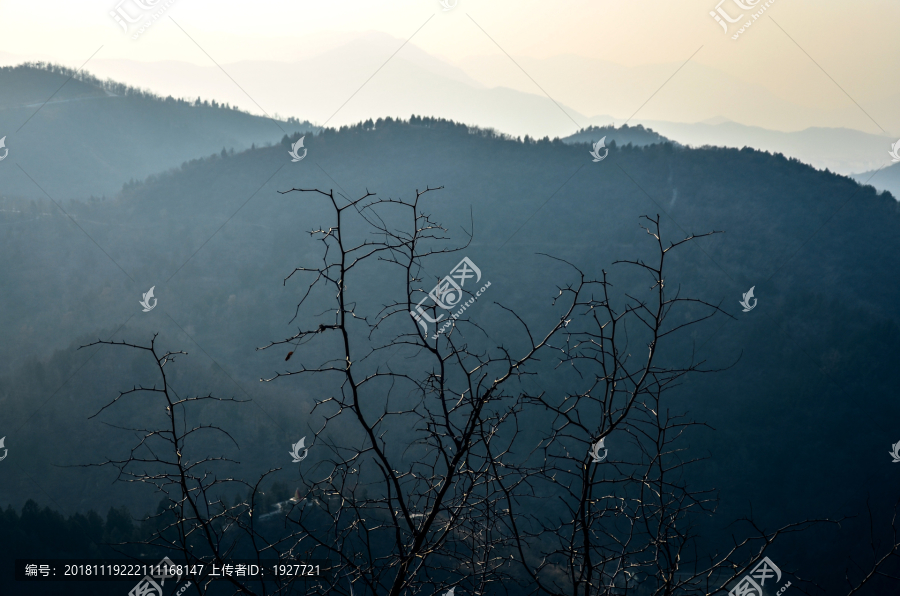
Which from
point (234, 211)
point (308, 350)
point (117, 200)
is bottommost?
point (308, 350)

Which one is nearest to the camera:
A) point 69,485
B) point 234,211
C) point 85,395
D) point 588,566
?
point 588,566

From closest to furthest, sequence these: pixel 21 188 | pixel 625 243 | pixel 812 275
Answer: pixel 812 275, pixel 625 243, pixel 21 188

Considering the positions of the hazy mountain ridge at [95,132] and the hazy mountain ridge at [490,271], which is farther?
the hazy mountain ridge at [95,132]

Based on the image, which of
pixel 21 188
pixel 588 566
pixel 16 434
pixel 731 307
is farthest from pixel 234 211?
pixel 588 566

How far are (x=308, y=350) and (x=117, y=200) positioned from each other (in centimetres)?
2954

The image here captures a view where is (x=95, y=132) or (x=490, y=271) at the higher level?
(x=95, y=132)

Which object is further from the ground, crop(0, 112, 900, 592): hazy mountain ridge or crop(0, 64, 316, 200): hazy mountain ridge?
crop(0, 64, 316, 200): hazy mountain ridge

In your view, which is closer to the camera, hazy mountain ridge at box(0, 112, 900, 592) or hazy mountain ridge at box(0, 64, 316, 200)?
hazy mountain ridge at box(0, 112, 900, 592)

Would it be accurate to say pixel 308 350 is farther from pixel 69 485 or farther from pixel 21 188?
pixel 21 188

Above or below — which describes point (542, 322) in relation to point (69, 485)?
above

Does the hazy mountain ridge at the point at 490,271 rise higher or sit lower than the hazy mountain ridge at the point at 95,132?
lower

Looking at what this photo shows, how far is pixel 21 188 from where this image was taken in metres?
75.1

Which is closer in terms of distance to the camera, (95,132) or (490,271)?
(490,271)

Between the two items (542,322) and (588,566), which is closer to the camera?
(588,566)
